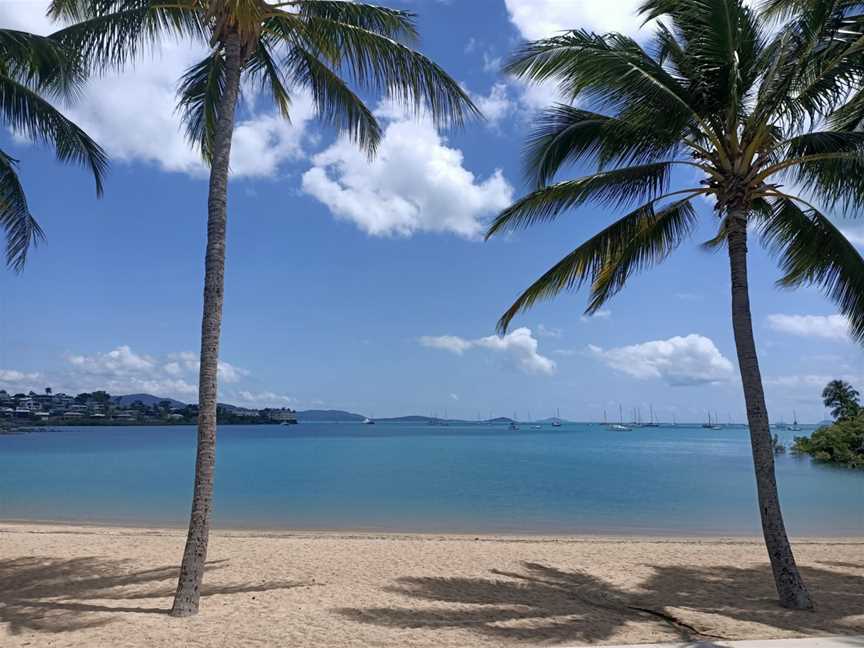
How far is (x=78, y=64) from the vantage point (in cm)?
815

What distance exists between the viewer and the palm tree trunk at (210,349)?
6359mm

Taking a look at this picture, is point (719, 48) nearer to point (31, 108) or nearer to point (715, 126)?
point (715, 126)

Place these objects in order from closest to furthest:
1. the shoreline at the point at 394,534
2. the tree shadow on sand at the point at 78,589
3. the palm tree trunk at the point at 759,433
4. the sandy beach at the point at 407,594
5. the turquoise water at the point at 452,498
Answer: the sandy beach at the point at 407,594 → the tree shadow on sand at the point at 78,589 → the palm tree trunk at the point at 759,433 → the shoreline at the point at 394,534 → the turquoise water at the point at 452,498

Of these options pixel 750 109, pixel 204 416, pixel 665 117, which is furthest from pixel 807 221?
pixel 204 416

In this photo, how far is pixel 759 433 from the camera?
7.26 meters

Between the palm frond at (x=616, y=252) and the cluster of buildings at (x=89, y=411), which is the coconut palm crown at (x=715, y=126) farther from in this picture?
the cluster of buildings at (x=89, y=411)

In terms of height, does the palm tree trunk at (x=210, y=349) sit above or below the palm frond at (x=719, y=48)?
below

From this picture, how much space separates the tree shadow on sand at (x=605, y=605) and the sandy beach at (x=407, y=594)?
24mm

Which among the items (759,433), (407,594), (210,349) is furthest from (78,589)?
(759,433)

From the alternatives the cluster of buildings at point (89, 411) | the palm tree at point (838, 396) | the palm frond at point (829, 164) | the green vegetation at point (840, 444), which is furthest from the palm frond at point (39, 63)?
the cluster of buildings at point (89, 411)

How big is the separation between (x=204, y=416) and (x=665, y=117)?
638 cm

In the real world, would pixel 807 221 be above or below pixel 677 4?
below

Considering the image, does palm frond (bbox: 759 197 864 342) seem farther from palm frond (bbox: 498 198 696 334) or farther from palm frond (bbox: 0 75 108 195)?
palm frond (bbox: 0 75 108 195)

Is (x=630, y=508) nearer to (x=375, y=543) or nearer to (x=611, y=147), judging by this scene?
(x=375, y=543)
